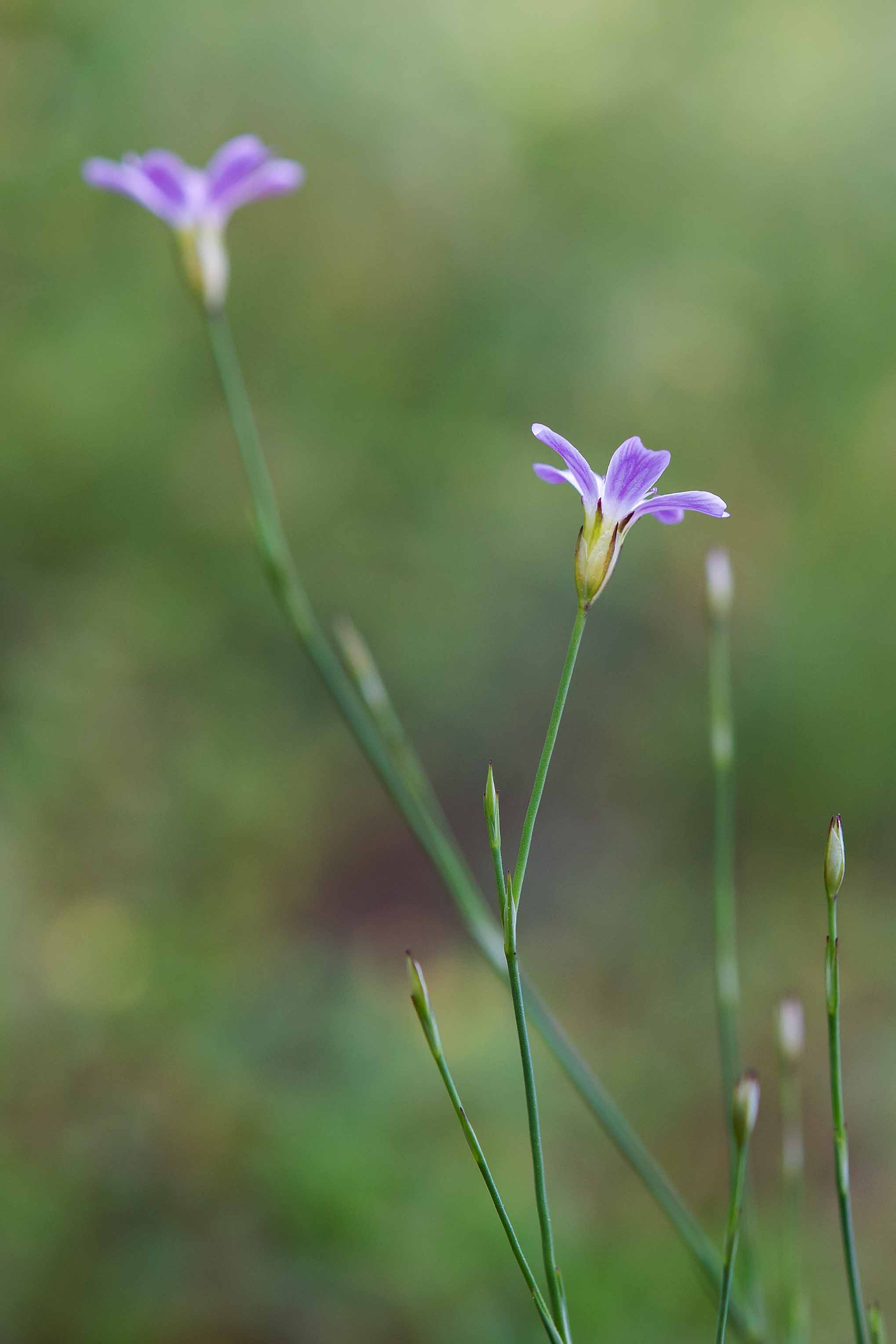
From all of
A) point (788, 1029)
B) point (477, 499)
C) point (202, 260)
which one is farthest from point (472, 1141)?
point (477, 499)

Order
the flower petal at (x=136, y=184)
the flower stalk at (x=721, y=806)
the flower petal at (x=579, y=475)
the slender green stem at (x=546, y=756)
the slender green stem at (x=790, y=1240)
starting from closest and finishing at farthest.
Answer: the slender green stem at (x=546, y=756) < the flower petal at (x=579, y=475) < the slender green stem at (x=790, y=1240) < the flower stalk at (x=721, y=806) < the flower petal at (x=136, y=184)

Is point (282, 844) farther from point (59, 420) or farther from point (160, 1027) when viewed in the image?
point (59, 420)

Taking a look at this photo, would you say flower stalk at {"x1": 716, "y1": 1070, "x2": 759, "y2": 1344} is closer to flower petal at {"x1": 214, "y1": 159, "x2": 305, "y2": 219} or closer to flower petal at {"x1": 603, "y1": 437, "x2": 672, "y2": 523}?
flower petal at {"x1": 603, "y1": 437, "x2": 672, "y2": 523}

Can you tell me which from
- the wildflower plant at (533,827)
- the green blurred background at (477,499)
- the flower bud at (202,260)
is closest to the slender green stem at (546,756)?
the wildflower plant at (533,827)

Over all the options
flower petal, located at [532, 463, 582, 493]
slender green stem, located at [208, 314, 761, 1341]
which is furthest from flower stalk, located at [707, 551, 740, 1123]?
flower petal, located at [532, 463, 582, 493]

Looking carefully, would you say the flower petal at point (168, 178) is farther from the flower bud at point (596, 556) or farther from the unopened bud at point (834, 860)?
the unopened bud at point (834, 860)

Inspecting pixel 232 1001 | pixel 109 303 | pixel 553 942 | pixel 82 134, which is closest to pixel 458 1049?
pixel 232 1001
